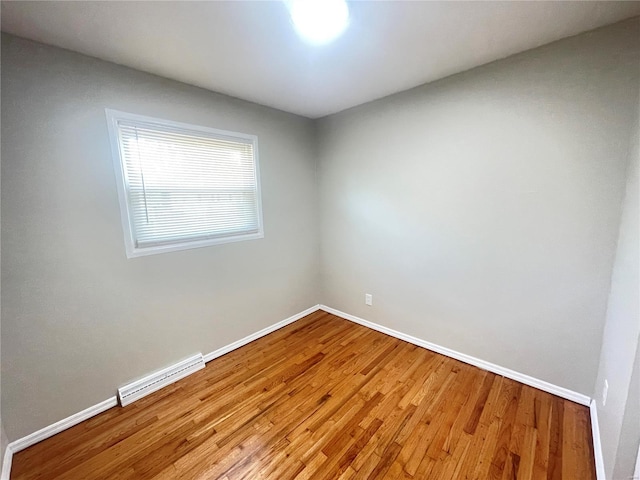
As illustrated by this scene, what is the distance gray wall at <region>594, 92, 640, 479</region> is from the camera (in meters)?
1.08

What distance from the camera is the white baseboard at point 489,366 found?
183 cm

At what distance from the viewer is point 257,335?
280cm

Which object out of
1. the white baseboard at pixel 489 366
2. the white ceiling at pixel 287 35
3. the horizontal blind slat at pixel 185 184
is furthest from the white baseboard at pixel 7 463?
the white baseboard at pixel 489 366

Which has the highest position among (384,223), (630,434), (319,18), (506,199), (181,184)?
(319,18)

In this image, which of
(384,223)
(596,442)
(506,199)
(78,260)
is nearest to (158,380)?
(78,260)

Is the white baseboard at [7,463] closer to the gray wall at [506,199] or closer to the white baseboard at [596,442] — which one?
the gray wall at [506,199]

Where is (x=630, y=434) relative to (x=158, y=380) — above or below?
above

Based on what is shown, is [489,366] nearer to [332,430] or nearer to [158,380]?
[332,430]

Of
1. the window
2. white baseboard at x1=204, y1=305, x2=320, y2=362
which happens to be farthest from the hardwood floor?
the window

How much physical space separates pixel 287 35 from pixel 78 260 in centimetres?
195

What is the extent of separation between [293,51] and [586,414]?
307 centimetres

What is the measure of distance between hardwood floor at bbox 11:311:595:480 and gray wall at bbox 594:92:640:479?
1.09ft

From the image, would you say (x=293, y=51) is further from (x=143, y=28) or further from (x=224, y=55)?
(x=143, y=28)

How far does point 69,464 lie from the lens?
1.48 m
